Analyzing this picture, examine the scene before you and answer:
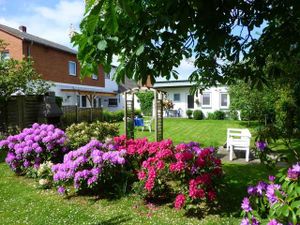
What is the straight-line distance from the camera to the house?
24359mm

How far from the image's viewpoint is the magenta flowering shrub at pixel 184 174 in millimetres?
5357

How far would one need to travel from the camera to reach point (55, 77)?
28.0 meters

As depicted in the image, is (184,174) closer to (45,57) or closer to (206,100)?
(45,57)

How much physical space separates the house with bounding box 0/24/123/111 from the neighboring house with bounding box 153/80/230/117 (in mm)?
7122

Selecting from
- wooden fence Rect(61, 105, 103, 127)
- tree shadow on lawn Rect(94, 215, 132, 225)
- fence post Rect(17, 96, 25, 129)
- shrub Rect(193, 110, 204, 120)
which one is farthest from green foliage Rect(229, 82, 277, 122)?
tree shadow on lawn Rect(94, 215, 132, 225)

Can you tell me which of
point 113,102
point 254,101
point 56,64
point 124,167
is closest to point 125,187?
point 124,167

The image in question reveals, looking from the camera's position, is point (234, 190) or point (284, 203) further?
point (234, 190)

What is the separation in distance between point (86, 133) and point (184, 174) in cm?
515

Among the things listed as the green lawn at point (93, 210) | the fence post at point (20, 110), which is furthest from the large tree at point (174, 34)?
the fence post at point (20, 110)

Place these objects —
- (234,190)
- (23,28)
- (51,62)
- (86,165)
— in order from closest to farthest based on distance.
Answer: (86,165) → (234,190) → (51,62) → (23,28)

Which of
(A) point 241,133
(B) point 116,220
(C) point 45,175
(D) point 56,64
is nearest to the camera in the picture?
(B) point 116,220

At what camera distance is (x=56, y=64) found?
28.2 m

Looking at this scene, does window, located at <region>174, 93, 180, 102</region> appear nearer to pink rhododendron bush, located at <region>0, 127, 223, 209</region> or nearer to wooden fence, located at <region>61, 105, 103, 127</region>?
wooden fence, located at <region>61, 105, 103, 127</region>

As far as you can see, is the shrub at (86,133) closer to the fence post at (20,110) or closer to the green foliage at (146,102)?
the fence post at (20,110)
